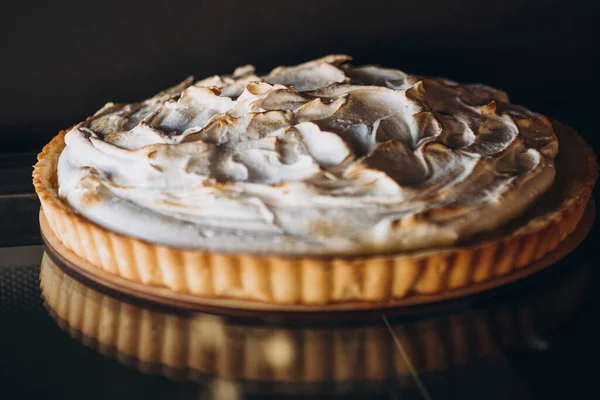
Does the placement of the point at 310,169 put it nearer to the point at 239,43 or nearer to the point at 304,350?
the point at 304,350

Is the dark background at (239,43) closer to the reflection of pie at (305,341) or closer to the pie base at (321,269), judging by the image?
the pie base at (321,269)

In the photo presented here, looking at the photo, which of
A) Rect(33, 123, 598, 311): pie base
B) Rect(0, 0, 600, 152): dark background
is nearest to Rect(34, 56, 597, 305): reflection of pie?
Rect(33, 123, 598, 311): pie base

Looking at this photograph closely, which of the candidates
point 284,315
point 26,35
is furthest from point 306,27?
point 284,315

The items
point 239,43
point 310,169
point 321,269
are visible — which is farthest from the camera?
point 239,43

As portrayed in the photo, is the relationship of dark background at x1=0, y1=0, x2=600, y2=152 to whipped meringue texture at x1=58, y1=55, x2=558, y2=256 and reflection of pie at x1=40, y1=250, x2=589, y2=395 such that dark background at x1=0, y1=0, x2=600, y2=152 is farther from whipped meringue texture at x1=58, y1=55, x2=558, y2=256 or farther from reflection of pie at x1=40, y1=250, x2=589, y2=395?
reflection of pie at x1=40, y1=250, x2=589, y2=395

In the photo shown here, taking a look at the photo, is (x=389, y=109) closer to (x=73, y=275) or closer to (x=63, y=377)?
(x=73, y=275)

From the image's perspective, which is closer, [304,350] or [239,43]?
[304,350]

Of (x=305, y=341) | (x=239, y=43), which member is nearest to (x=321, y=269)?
(x=305, y=341)

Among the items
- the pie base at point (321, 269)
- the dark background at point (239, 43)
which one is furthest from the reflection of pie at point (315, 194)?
the dark background at point (239, 43)
